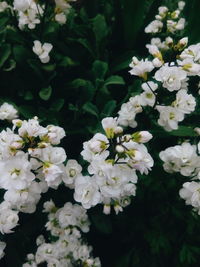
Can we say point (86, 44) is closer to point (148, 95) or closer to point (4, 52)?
point (4, 52)

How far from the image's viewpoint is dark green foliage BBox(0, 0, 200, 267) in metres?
1.59

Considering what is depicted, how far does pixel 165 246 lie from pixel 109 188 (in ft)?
1.72

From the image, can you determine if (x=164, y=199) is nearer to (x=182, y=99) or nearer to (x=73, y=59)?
(x=182, y=99)

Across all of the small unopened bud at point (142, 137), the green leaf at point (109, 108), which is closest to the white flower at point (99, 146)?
the small unopened bud at point (142, 137)

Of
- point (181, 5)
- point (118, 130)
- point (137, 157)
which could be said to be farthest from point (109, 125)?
point (181, 5)

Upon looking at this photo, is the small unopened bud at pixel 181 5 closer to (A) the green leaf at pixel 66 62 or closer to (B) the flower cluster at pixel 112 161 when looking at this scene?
(A) the green leaf at pixel 66 62

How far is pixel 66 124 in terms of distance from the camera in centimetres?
194

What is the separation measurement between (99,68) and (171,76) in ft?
2.56

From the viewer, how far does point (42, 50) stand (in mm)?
1870

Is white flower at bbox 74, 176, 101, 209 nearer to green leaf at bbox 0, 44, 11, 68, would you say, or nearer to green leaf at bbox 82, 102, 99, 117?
green leaf at bbox 82, 102, 99, 117

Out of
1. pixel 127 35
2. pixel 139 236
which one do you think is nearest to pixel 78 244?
pixel 139 236

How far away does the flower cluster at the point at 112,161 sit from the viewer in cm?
116

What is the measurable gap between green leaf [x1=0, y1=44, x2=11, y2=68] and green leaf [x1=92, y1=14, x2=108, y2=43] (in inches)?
20.2

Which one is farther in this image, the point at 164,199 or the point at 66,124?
the point at 66,124
